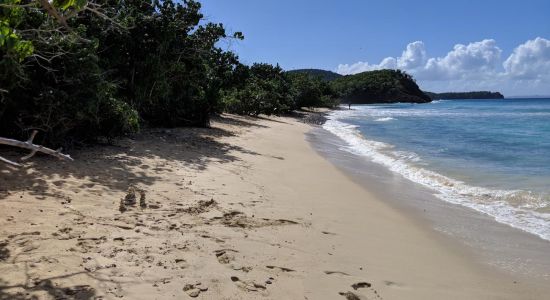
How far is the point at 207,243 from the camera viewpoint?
15.3 ft

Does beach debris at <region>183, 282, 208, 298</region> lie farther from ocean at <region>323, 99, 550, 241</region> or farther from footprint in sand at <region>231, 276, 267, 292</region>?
ocean at <region>323, 99, 550, 241</region>

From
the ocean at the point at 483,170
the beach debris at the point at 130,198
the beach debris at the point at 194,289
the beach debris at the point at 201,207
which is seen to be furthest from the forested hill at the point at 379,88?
the beach debris at the point at 194,289

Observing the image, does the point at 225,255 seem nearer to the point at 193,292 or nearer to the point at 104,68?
the point at 193,292

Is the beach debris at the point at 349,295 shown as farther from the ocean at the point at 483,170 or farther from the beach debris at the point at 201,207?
the ocean at the point at 483,170

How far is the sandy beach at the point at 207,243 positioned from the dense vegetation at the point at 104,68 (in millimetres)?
1183

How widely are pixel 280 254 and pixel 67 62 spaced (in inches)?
230

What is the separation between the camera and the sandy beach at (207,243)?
370 cm

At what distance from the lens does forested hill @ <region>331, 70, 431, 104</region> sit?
125 m

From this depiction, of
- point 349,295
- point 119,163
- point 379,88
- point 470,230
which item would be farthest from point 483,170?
point 379,88

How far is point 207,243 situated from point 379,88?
422 ft

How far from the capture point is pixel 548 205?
8.27 metres

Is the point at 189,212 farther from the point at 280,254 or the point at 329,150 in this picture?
the point at 329,150

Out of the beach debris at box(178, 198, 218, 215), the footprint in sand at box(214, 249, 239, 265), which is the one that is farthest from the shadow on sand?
the footprint in sand at box(214, 249, 239, 265)

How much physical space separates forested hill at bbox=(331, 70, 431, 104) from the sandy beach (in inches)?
4498
